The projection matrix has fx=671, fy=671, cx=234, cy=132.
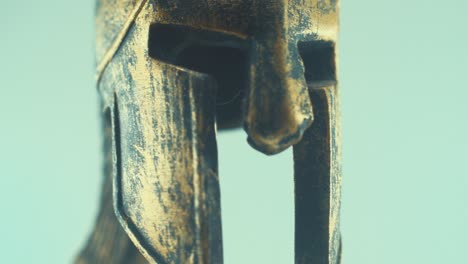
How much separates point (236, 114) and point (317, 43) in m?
0.31

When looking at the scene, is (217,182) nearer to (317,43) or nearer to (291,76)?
(291,76)

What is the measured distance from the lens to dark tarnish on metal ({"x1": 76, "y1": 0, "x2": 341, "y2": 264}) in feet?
3.74

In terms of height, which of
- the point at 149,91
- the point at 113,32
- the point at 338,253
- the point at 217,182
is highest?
the point at 113,32

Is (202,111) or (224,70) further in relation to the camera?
(224,70)

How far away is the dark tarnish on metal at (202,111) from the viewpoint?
1.14 m

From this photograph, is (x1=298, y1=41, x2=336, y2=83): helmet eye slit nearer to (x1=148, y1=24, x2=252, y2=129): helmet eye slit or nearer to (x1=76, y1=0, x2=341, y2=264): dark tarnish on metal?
(x1=76, y1=0, x2=341, y2=264): dark tarnish on metal

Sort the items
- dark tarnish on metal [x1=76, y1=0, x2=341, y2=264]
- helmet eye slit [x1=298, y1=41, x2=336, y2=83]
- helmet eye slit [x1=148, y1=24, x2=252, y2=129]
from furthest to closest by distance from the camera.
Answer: helmet eye slit [x1=148, y1=24, x2=252, y2=129] < helmet eye slit [x1=298, y1=41, x2=336, y2=83] < dark tarnish on metal [x1=76, y1=0, x2=341, y2=264]

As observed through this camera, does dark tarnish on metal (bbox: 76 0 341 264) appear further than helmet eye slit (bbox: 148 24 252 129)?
No

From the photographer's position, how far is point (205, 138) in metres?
1.15

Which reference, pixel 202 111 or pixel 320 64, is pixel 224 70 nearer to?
pixel 320 64

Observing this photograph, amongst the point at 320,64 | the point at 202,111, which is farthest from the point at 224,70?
the point at 202,111

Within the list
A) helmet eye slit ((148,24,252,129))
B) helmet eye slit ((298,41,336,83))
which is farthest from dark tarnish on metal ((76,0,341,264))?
helmet eye slit ((148,24,252,129))

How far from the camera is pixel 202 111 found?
1.15m

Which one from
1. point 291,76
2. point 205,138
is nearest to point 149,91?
point 205,138
